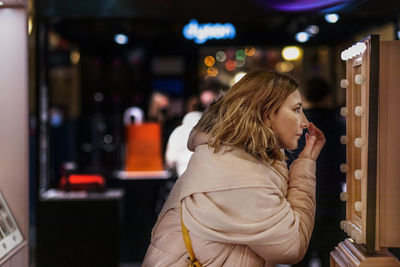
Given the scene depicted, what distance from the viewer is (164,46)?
9.38m

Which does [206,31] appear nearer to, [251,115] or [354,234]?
[251,115]

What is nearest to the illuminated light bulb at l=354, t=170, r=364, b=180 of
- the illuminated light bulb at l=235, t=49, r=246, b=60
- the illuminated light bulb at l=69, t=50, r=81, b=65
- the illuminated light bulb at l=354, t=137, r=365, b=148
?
the illuminated light bulb at l=354, t=137, r=365, b=148

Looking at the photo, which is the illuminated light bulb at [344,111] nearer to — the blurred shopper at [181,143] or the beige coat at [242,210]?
the beige coat at [242,210]

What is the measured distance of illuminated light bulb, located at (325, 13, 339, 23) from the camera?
11.1ft

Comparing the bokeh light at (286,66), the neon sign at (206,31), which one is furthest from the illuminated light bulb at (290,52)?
the neon sign at (206,31)

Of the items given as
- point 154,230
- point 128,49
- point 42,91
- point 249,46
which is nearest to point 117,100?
point 128,49

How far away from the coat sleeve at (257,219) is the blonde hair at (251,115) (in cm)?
15

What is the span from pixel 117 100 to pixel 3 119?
→ 23.4 ft

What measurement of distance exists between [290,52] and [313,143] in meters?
5.84

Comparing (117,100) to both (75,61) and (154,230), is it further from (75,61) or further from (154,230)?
(154,230)

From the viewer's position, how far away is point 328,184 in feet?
7.89

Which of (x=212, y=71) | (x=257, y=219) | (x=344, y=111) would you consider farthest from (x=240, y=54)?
(x=257, y=219)

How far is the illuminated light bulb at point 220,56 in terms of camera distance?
27.7 ft

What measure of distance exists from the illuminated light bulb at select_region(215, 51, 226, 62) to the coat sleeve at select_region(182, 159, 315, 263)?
6.30m
